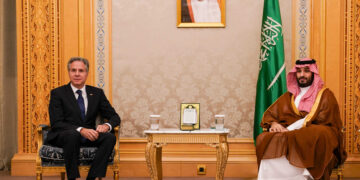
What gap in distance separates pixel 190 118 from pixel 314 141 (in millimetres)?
1163

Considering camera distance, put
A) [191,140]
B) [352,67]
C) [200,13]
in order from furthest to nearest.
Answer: [200,13]
[352,67]
[191,140]

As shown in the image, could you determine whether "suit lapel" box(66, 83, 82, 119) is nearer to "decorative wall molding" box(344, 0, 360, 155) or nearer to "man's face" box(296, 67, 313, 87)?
"man's face" box(296, 67, 313, 87)

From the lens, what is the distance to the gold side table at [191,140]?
12.4 ft

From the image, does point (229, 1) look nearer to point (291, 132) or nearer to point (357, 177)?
point (291, 132)

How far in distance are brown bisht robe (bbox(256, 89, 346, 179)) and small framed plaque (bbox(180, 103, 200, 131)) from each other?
2.09ft

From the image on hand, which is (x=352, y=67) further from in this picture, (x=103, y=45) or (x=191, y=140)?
(x=103, y=45)

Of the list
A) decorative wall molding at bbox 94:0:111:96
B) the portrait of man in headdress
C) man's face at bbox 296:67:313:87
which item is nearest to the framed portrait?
the portrait of man in headdress

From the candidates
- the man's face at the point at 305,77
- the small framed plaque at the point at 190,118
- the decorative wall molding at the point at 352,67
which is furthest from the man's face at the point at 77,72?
the decorative wall molding at the point at 352,67

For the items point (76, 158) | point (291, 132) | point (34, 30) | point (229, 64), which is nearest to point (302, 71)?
point (291, 132)

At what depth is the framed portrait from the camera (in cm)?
479

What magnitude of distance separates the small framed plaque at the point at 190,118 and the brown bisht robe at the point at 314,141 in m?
0.64

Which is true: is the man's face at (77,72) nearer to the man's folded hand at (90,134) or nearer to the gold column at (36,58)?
the man's folded hand at (90,134)

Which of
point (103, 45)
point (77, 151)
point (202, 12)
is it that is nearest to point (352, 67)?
point (202, 12)

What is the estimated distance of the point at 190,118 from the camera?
3914 millimetres
